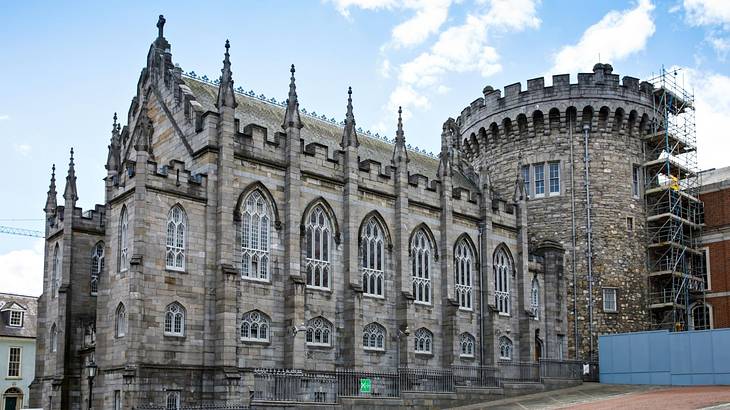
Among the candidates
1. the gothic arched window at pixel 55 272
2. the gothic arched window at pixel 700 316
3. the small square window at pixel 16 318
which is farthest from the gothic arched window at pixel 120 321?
the small square window at pixel 16 318

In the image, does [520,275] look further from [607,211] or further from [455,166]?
[455,166]

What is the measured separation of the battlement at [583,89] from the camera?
50.6m

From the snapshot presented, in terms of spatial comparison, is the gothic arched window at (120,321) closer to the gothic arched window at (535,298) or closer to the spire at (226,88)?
the spire at (226,88)

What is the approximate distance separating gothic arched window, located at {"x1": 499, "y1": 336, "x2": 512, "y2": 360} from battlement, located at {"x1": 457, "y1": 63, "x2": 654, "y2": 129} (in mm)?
13970

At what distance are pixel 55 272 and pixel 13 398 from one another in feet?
87.0

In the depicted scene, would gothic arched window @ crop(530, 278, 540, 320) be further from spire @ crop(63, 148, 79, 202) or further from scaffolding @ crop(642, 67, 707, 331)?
spire @ crop(63, 148, 79, 202)

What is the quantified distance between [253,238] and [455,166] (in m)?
23.7

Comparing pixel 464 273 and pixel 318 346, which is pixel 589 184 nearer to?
pixel 464 273

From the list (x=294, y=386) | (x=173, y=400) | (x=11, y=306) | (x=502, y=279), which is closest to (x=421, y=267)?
(x=502, y=279)

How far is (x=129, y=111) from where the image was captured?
41.2 m

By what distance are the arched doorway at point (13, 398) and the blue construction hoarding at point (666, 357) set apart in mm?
40521

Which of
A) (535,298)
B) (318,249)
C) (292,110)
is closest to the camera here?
(292,110)

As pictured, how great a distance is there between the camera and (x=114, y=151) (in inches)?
1588

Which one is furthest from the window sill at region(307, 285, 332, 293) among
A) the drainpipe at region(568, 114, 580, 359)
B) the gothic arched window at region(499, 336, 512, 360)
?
the drainpipe at region(568, 114, 580, 359)
